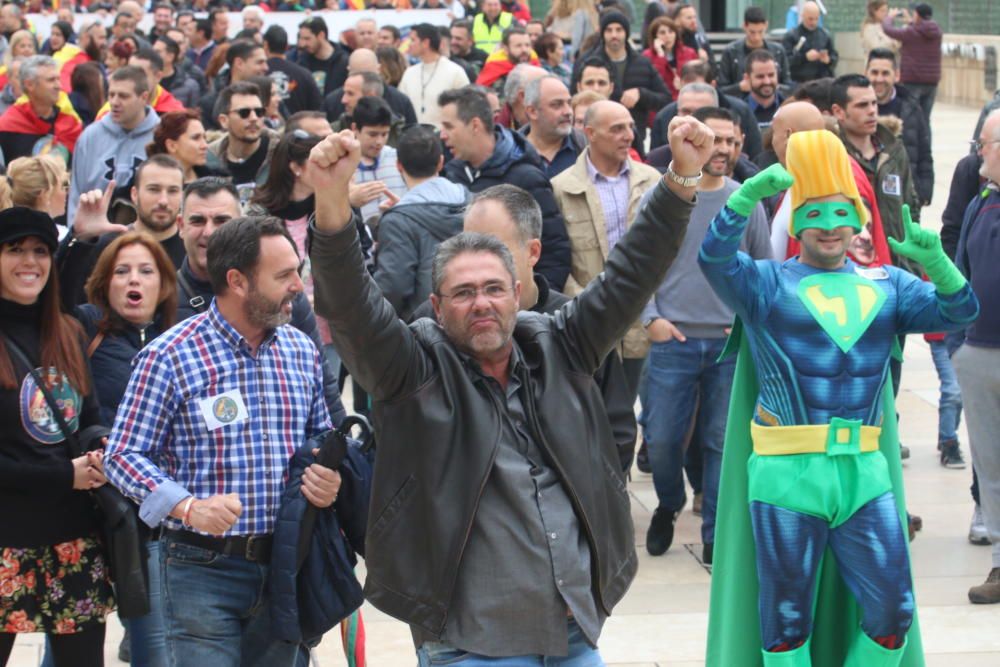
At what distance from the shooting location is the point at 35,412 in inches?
194

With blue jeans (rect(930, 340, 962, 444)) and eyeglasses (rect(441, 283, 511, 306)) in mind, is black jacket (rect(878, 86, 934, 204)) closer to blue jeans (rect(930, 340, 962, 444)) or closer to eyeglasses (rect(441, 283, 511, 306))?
blue jeans (rect(930, 340, 962, 444))

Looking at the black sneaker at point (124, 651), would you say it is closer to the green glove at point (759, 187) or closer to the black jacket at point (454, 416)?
the black jacket at point (454, 416)

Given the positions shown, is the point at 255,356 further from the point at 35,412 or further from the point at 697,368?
the point at 697,368

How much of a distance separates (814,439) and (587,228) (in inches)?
105

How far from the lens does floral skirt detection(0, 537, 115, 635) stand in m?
4.88

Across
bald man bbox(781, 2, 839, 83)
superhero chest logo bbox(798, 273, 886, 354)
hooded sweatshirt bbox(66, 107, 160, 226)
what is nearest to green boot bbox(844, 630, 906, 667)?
superhero chest logo bbox(798, 273, 886, 354)

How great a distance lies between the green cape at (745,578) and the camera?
5.53m

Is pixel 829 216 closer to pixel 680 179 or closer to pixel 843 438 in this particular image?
pixel 843 438

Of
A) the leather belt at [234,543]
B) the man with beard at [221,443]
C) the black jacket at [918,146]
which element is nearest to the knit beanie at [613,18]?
the black jacket at [918,146]

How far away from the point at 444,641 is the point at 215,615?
3.15 ft

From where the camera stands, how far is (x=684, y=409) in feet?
24.7

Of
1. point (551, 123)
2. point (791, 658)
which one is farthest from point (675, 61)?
point (791, 658)

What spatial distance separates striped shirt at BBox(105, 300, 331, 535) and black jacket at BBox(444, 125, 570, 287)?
10.1 ft

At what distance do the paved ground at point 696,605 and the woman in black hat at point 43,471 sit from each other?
116cm
